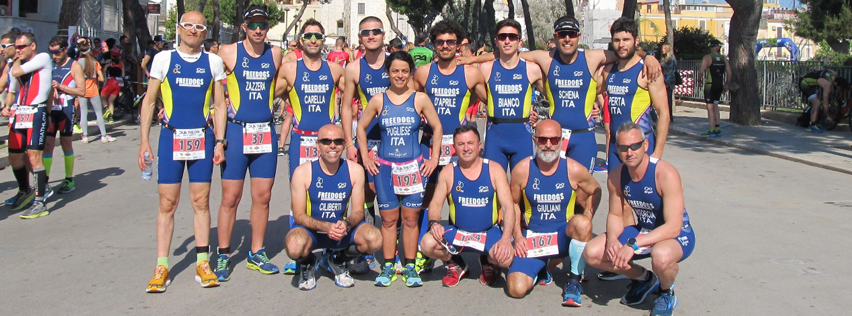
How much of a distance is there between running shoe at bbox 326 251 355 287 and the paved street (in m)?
0.07

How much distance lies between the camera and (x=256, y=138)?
6.79m

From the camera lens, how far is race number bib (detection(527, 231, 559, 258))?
6258mm

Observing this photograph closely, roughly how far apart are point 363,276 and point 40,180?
4465 millimetres

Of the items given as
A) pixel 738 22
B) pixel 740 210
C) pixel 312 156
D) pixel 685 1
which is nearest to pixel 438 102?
pixel 312 156

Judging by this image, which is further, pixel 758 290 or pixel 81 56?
pixel 81 56

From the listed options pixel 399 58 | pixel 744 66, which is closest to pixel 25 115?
pixel 399 58

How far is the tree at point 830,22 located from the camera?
1709 inches

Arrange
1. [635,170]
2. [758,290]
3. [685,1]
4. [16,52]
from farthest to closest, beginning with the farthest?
[685,1] < [16,52] < [758,290] < [635,170]

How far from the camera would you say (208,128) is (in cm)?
654

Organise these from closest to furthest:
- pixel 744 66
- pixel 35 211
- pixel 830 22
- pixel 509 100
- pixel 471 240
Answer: pixel 471 240 < pixel 509 100 < pixel 35 211 < pixel 744 66 < pixel 830 22

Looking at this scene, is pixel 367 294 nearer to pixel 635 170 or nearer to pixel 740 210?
pixel 635 170

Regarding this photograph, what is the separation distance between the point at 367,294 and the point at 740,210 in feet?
16.8

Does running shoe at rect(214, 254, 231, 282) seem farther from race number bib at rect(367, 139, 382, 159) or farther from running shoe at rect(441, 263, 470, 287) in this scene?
running shoe at rect(441, 263, 470, 287)

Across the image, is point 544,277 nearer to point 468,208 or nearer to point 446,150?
point 468,208
